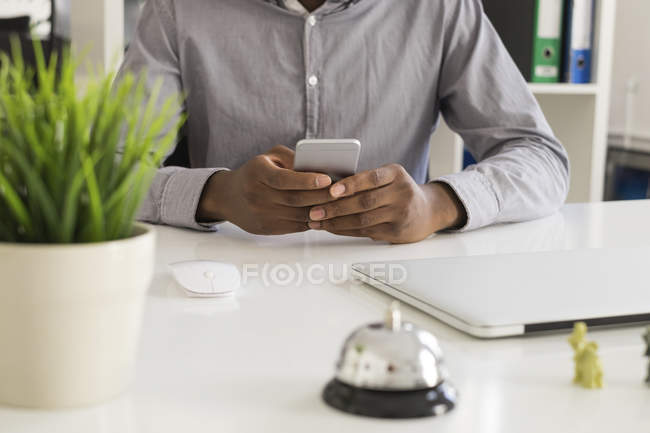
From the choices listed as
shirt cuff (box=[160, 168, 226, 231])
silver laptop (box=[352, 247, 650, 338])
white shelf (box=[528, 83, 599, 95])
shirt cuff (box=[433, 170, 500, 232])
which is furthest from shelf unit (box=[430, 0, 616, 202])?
silver laptop (box=[352, 247, 650, 338])

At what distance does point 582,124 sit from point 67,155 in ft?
6.92

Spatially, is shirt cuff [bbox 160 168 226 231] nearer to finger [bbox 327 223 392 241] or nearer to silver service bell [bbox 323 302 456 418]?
finger [bbox 327 223 392 241]

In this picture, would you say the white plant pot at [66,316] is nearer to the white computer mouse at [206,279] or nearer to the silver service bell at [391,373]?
the silver service bell at [391,373]

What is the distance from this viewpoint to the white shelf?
2.19 meters

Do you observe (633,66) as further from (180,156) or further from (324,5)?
(180,156)

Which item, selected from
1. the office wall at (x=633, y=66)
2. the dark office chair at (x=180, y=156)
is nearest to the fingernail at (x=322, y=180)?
the dark office chair at (x=180, y=156)

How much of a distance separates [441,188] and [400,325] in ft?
2.18

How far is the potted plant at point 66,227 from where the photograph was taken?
0.46 metres

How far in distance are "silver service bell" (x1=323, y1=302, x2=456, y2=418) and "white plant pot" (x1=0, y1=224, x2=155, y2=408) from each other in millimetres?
139

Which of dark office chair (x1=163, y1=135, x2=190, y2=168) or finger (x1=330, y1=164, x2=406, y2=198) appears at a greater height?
finger (x1=330, y1=164, x2=406, y2=198)

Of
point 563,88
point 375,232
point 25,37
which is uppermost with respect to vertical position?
point 25,37

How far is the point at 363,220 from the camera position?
103 cm

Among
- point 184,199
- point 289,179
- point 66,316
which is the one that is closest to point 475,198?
point 289,179

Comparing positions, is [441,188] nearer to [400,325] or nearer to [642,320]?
[642,320]
